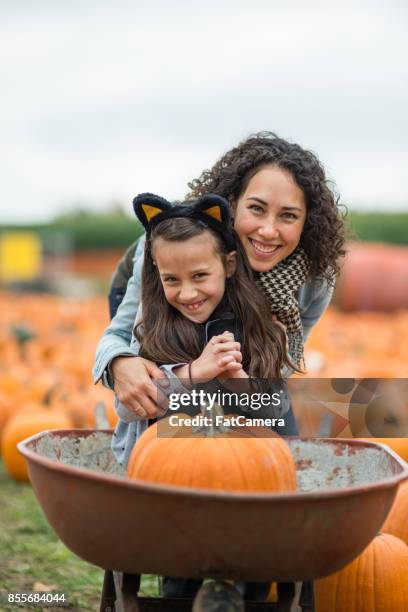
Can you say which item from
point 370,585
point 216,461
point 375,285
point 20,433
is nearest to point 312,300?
point 370,585

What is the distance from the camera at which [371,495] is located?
1.88 metres

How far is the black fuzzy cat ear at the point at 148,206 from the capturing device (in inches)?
95.4

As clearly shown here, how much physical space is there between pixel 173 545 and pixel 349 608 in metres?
1.00

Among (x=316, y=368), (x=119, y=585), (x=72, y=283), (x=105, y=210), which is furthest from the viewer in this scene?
(x=105, y=210)

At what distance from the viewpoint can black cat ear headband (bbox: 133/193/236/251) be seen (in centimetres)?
240

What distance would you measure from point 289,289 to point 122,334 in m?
0.54

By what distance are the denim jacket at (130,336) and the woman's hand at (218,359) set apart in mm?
83

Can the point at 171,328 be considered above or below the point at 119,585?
above

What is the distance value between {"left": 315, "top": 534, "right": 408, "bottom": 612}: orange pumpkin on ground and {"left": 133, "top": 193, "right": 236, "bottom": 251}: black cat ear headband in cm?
104

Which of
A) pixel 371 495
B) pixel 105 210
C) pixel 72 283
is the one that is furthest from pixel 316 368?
pixel 105 210

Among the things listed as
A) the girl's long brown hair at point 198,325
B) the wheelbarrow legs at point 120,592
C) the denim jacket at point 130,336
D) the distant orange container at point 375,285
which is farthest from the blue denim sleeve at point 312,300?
the distant orange container at point 375,285

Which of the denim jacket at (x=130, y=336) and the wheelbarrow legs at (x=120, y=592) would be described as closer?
the wheelbarrow legs at (x=120, y=592)

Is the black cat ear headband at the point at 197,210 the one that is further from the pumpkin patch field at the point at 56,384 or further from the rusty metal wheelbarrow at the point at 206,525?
the pumpkin patch field at the point at 56,384

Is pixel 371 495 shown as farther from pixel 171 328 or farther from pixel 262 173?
pixel 262 173
